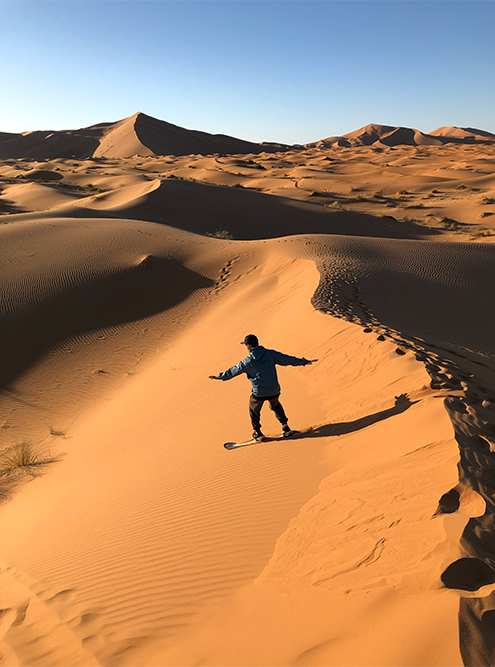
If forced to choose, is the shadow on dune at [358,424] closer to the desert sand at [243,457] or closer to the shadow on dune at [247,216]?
the desert sand at [243,457]

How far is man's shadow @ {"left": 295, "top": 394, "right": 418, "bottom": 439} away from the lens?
5238 mm

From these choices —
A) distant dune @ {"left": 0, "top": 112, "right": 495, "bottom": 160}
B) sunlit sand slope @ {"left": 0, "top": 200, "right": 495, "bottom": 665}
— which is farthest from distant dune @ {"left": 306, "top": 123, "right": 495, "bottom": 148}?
sunlit sand slope @ {"left": 0, "top": 200, "right": 495, "bottom": 665}

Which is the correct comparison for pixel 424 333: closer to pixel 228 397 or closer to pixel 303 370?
pixel 303 370

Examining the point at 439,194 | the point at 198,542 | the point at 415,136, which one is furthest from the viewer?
the point at 415,136

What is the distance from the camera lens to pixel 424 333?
9.29 meters

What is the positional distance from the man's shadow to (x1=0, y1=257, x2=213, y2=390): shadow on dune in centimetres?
811

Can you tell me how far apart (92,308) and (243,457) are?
10069mm

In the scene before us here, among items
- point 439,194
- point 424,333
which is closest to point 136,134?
point 439,194

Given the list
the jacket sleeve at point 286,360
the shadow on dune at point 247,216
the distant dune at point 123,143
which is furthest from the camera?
the distant dune at point 123,143

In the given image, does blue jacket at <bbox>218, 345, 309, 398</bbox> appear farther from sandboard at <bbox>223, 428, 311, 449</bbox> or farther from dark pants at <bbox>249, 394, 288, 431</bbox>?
sandboard at <bbox>223, 428, 311, 449</bbox>

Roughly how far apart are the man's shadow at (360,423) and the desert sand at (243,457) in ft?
0.13

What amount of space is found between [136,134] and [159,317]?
75287 mm

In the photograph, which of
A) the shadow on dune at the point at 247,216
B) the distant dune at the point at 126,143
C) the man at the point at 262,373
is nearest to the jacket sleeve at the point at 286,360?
the man at the point at 262,373

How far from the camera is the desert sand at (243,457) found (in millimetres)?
2877
